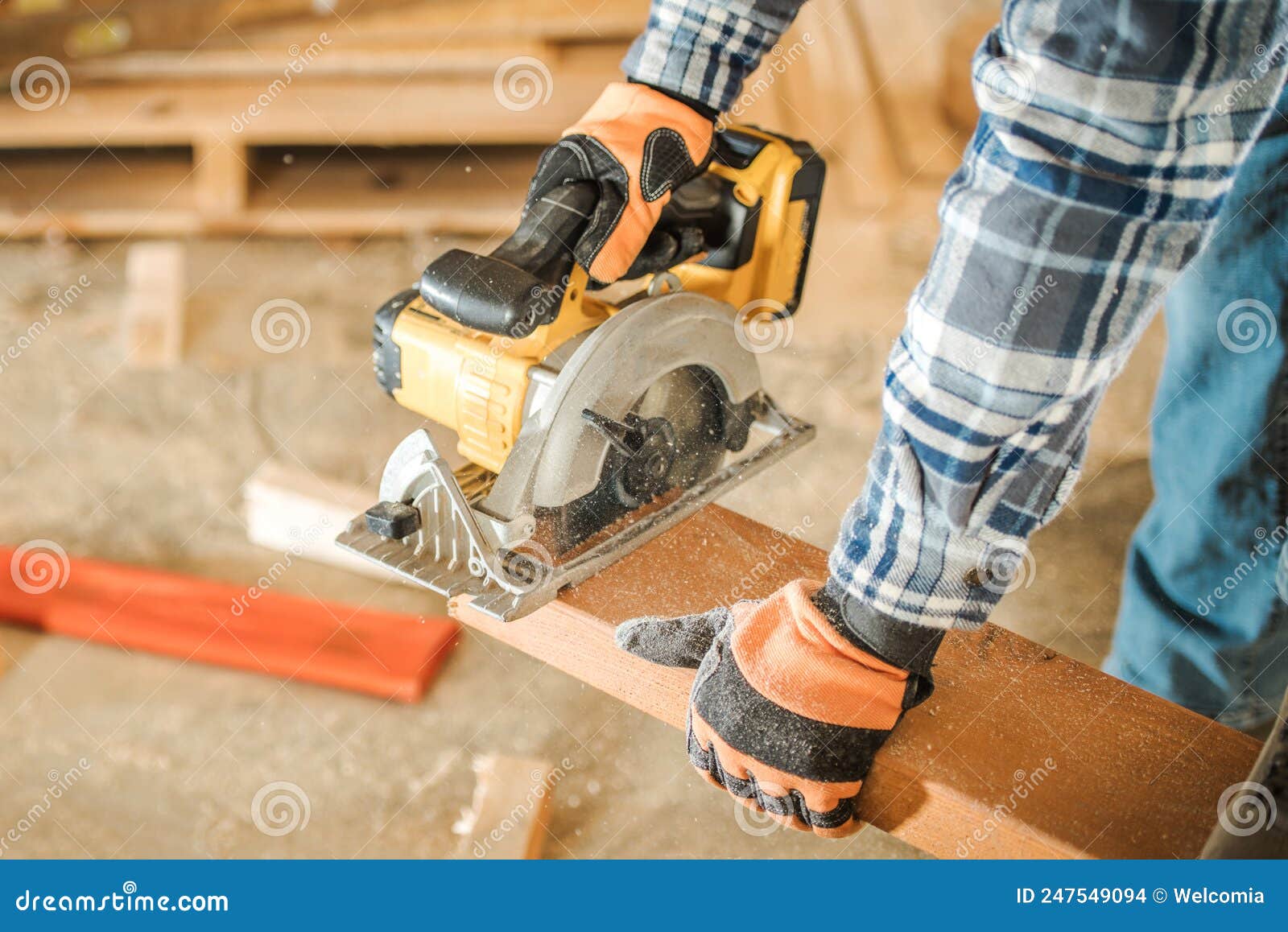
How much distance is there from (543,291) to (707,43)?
50 cm

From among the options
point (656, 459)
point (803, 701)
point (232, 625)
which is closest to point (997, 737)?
point (803, 701)

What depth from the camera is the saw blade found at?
1631mm

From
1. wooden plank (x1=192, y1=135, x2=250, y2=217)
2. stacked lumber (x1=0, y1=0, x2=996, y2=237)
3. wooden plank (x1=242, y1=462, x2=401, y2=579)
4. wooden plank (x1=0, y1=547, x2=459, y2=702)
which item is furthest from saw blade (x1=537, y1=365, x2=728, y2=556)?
wooden plank (x1=192, y1=135, x2=250, y2=217)

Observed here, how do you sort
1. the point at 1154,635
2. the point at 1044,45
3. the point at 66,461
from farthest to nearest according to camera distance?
1. the point at 66,461
2. the point at 1154,635
3. the point at 1044,45

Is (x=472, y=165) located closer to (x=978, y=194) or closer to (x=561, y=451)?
(x=561, y=451)

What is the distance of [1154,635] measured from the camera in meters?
2.00

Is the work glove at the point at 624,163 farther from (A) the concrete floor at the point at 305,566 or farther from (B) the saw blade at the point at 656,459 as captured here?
(A) the concrete floor at the point at 305,566

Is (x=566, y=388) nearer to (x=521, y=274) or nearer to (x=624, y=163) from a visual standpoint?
(x=521, y=274)

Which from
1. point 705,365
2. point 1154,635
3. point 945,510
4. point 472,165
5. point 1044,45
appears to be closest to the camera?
point 1044,45

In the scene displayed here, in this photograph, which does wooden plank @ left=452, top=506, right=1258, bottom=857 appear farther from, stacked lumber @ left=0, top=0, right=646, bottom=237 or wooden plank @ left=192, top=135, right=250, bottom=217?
wooden plank @ left=192, top=135, right=250, bottom=217

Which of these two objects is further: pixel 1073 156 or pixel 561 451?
pixel 561 451
